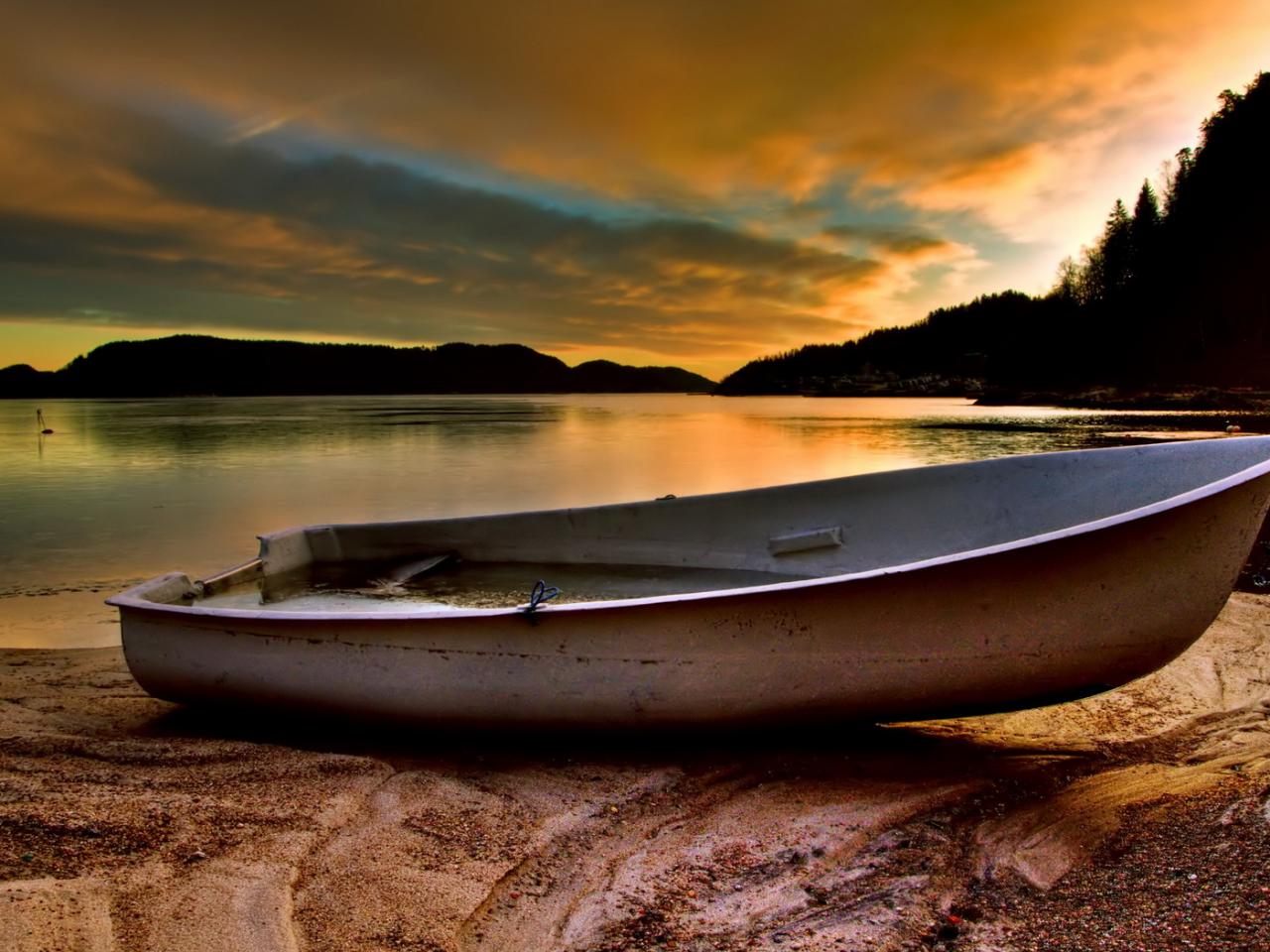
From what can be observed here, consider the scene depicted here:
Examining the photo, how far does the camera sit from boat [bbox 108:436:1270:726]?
2.92 m

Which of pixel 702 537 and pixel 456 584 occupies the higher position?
pixel 702 537

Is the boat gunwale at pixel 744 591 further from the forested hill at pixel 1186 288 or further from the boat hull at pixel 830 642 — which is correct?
the forested hill at pixel 1186 288

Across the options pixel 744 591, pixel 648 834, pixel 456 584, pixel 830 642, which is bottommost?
pixel 648 834

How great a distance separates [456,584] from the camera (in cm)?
522

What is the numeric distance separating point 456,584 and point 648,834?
2.77 m

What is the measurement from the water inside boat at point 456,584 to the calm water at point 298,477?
2.21 meters

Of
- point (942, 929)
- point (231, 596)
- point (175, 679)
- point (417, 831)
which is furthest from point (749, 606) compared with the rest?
point (231, 596)

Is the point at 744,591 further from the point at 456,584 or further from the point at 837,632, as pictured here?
the point at 456,584

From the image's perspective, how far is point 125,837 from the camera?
2.64 m

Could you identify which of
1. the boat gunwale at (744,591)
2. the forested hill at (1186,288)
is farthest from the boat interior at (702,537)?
the forested hill at (1186,288)

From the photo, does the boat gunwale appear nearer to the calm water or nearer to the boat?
the boat

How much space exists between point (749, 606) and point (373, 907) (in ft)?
5.30

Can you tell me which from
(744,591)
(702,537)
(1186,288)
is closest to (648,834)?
(744,591)

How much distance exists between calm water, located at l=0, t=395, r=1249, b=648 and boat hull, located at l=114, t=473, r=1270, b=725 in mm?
4056
